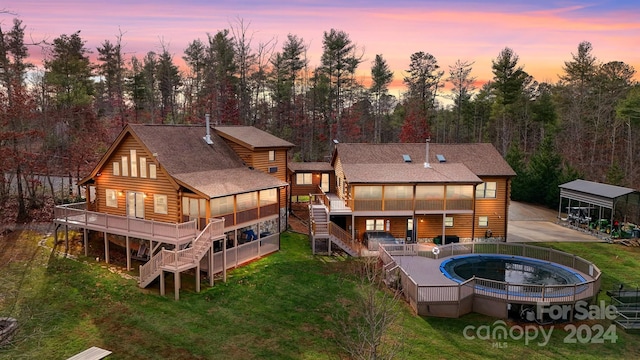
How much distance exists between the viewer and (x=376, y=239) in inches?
1069

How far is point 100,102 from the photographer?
51.5 metres

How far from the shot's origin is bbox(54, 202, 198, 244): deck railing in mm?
20359

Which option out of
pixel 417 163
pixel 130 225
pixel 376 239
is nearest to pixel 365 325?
pixel 376 239

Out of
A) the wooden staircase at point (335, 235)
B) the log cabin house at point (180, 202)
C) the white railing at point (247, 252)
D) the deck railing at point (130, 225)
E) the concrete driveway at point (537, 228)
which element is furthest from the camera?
the concrete driveway at point (537, 228)

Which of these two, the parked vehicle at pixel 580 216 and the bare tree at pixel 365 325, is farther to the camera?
the parked vehicle at pixel 580 216

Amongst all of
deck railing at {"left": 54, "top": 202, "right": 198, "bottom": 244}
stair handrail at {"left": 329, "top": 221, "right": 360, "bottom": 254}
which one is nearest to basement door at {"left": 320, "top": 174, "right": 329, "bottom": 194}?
stair handrail at {"left": 329, "top": 221, "right": 360, "bottom": 254}

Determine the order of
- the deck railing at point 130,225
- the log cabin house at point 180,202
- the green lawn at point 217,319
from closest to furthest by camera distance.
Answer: the green lawn at point 217,319
the deck railing at point 130,225
the log cabin house at point 180,202

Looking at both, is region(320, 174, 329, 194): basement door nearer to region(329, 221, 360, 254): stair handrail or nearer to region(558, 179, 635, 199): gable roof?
region(329, 221, 360, 254): stair handrail

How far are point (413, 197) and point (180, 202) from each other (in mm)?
15173

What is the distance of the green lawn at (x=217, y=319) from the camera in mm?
15211

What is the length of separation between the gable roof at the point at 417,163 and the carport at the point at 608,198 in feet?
25.5

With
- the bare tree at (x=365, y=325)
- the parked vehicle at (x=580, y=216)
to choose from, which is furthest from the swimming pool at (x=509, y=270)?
Answer: the parked vehicle at (x=580, y=216)

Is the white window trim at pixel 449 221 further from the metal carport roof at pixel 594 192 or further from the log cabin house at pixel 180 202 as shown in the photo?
the log cabin house at pixel 180 202

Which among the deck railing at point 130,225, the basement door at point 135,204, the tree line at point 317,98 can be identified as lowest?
the deck railing at point 130,225
